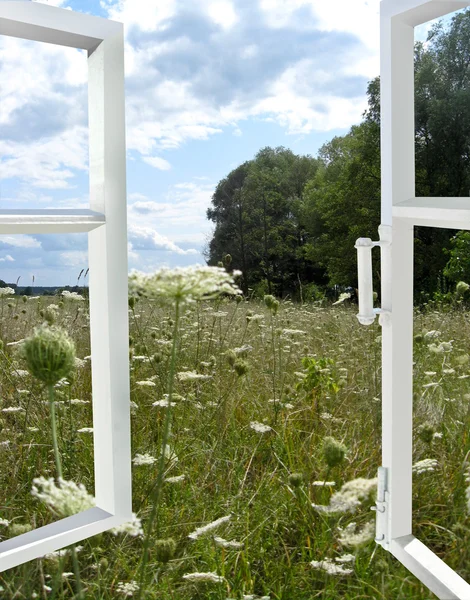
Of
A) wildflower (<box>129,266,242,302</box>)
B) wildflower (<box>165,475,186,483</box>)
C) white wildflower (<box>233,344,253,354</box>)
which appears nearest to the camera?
wildflower (<box>129,266,242,302</box>)

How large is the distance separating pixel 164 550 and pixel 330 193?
153cm

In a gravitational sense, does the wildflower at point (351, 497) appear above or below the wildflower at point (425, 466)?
below

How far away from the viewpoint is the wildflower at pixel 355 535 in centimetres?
154

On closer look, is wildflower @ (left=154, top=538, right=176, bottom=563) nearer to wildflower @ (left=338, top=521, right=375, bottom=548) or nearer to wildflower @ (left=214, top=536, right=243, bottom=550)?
wildflower @ (left=214, top=536, right=243, bottom=550)

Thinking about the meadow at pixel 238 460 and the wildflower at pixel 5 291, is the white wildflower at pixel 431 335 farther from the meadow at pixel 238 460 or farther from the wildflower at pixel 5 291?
the wildflower at pixel 5 291

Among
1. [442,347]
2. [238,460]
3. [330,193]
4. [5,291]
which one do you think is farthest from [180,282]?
[330,193]

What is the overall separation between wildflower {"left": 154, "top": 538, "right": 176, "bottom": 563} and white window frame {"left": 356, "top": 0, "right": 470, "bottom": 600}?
1.69 ft

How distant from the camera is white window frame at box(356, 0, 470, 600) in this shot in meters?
1.26

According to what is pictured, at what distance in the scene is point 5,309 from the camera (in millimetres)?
1681

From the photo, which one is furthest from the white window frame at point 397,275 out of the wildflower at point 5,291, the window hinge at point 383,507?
the wildflower at point 5,291

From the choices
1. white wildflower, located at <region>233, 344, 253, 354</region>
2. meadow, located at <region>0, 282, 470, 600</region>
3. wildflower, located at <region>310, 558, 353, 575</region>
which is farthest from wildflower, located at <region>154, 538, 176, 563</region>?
white wildflower, located at <region>233, 344, 253, 354</region>

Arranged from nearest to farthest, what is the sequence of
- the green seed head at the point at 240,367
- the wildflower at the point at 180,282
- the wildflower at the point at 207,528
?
1. the wildflower at the point at 180,282
2. the wildflower at the point at 207,528
3. the green seed head at the point at 240,367

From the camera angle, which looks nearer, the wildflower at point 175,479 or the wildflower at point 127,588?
the wildflower at point 127,588

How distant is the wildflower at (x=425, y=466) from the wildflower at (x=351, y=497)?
0.14 metres
